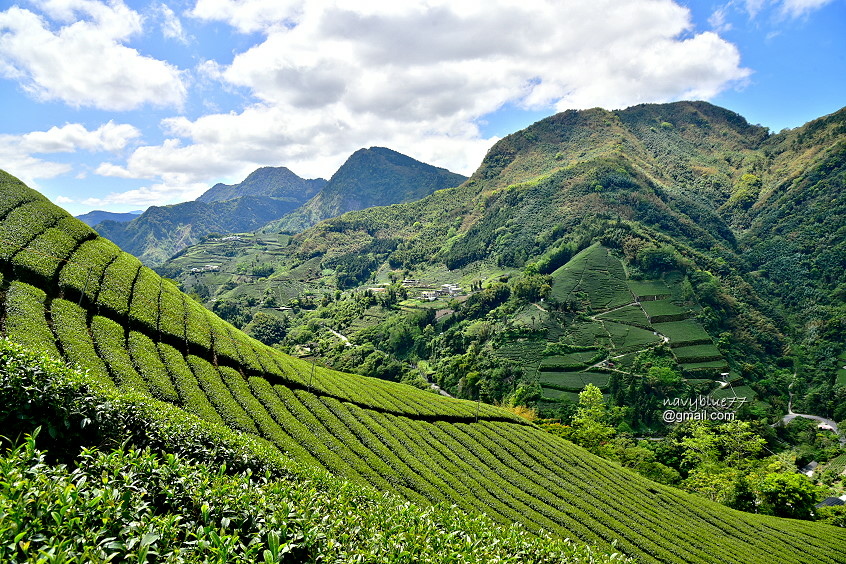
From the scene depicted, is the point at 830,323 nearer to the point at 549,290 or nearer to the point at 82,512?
the point at 549,290

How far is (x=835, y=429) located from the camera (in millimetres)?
75312

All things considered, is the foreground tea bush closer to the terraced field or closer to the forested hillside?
the forested hillside

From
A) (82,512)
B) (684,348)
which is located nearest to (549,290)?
(684,348)

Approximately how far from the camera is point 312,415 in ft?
81.6

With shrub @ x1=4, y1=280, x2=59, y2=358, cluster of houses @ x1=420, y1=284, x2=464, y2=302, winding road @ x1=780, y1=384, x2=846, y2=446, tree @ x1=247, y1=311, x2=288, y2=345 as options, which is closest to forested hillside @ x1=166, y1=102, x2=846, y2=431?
tree @ x1=247, y1=311, x2=288, y2=345

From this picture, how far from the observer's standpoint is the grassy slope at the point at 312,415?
1955 cm

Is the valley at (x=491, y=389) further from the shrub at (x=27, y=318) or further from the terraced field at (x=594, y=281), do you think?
the terraced field at (x=594, y=281)

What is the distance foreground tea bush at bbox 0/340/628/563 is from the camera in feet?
16.1

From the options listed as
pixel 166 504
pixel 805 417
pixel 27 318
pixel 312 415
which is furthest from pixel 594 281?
pixel 166 504

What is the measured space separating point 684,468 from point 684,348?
42.6 meters

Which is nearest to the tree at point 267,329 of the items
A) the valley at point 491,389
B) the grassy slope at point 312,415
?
the valley at point 491,389

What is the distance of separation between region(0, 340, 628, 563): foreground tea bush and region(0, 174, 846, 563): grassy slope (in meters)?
6.39

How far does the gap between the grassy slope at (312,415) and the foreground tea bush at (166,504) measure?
6.39m

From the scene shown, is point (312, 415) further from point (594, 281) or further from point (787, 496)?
point (594, 281)
